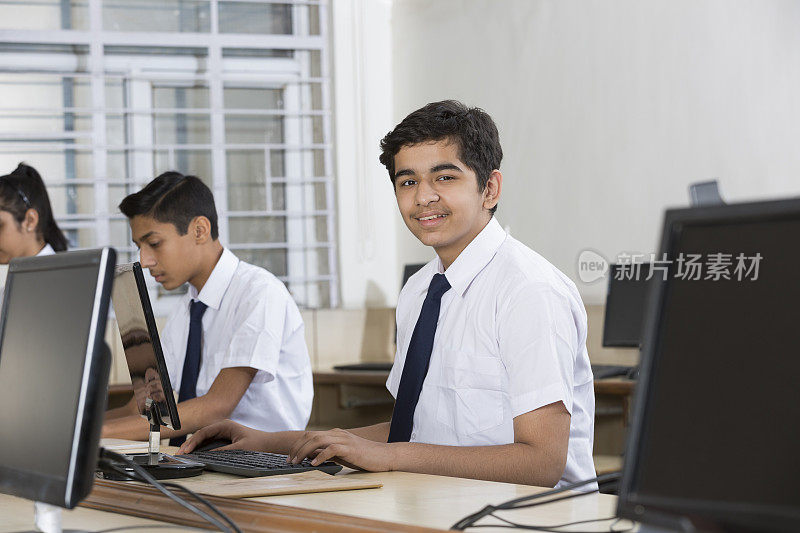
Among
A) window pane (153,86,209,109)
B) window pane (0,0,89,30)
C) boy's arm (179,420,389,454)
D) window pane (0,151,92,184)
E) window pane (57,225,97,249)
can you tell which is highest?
window pane (0,0,89,30)

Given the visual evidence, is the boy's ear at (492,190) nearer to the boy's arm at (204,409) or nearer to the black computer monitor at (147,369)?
the black computer monitor at (147,369)

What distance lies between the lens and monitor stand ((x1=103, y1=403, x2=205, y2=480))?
1788 millimetres

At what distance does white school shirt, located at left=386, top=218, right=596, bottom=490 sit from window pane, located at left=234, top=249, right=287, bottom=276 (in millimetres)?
3381

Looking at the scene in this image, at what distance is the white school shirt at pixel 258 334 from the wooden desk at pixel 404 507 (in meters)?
1.10

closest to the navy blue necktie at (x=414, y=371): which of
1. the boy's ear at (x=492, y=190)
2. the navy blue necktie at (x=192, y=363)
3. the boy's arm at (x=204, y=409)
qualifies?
the boy's ear at (x=492, y=190)

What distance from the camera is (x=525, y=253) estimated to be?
82.3 inches

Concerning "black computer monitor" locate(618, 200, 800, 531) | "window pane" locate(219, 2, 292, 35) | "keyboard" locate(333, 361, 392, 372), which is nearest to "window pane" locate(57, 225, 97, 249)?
"window pane" locate(219, 2, 292, 35)

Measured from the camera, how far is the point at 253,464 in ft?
5.97

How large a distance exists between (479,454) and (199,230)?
57.4 inches

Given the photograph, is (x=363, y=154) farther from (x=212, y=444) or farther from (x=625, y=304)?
(x=212, y=444)

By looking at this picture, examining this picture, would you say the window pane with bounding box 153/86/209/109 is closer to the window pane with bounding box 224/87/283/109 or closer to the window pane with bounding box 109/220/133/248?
the window pane with bounding box 224/87/283/109

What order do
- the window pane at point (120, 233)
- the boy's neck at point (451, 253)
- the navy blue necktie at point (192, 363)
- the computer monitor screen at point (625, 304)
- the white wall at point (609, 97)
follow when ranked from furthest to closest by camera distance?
the window pane at point (120, 233) → the computer monitor screen at point (625, 304) → the white wall at point (609, 97) → the navy blue necktie at point (192, 363) → the boy's neck at point (451, 253)

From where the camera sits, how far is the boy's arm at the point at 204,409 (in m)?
2.58

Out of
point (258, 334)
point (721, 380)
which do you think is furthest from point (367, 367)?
point (721, 380)
